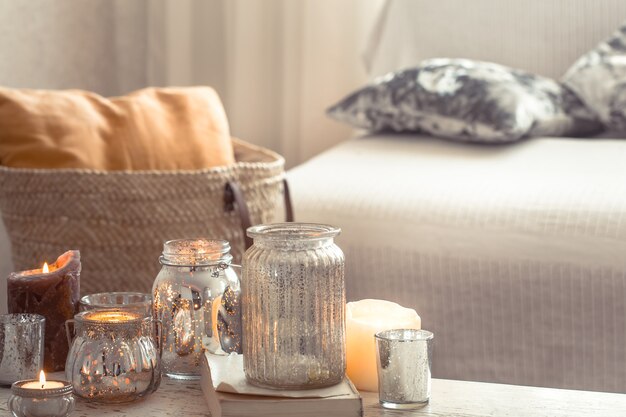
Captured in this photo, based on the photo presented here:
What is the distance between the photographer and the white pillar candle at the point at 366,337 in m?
0.92

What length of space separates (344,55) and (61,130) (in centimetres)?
128

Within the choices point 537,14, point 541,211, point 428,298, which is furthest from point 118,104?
point 537,14

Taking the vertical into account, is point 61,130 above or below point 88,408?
above

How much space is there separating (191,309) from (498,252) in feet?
2.32

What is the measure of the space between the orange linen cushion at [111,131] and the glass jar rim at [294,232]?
840mm

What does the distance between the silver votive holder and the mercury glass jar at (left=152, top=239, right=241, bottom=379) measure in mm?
155

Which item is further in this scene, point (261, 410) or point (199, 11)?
point (199, 11)

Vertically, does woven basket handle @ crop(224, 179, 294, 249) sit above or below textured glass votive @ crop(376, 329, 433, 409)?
above

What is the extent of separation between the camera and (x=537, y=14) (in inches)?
96.6

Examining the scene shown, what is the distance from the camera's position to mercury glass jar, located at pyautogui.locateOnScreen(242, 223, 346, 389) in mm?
845

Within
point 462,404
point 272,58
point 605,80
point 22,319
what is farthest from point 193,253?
point 272,58

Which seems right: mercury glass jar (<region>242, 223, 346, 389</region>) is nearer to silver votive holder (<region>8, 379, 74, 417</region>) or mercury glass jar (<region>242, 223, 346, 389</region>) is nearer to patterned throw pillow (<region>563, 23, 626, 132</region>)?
silver votive holder (<region>8, 379, 74, 417</region>)

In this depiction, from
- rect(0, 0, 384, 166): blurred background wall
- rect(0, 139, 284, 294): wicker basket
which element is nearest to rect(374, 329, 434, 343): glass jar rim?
rect(0, 139, 284, 294): wicker basket

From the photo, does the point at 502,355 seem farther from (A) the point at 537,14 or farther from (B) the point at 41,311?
(A) the point at 537,14
